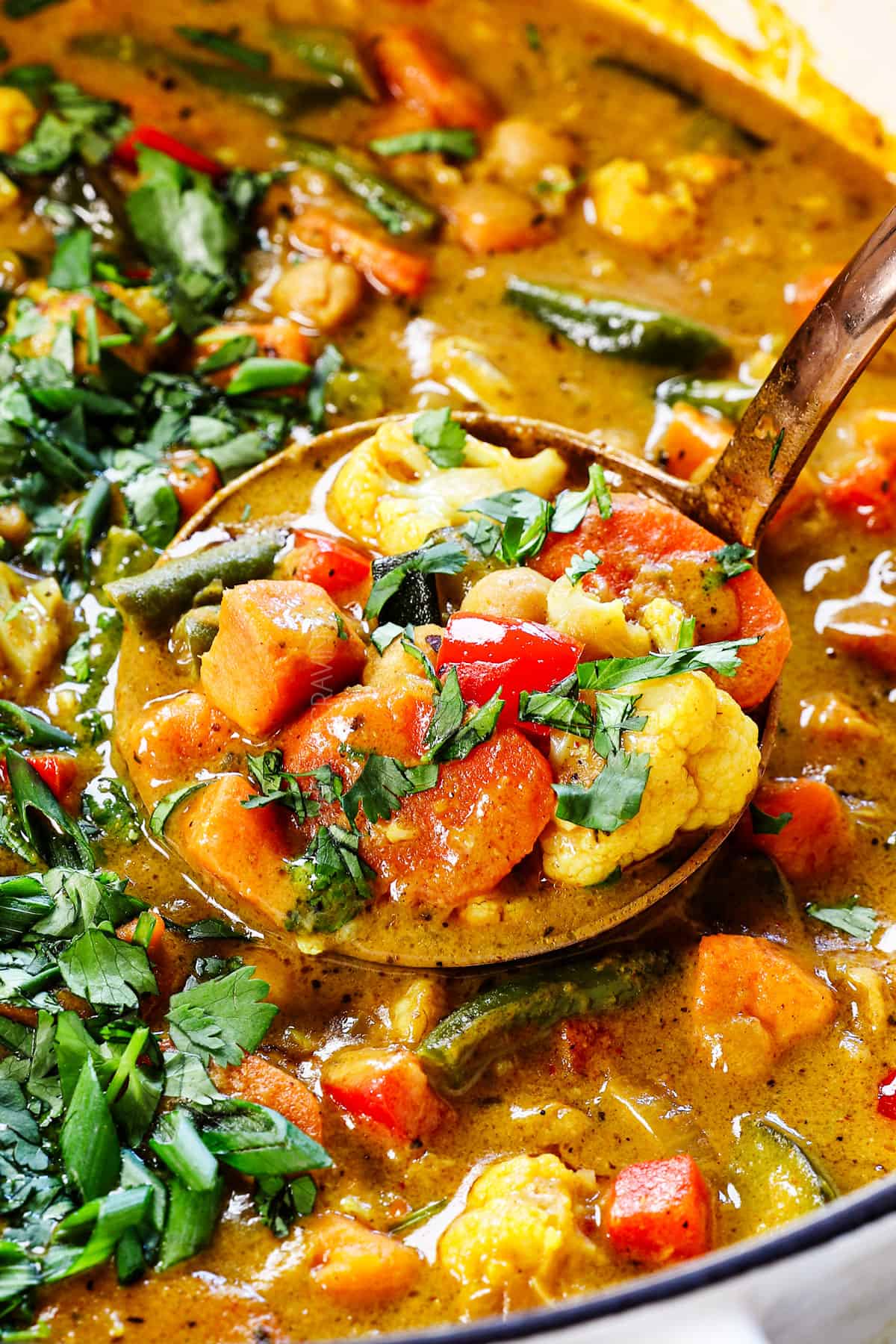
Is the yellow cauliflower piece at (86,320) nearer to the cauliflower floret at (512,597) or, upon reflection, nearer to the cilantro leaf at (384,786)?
the cauliflower floret at (512,597)

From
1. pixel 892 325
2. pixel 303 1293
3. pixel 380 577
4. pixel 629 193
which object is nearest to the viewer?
pixel 303 1293

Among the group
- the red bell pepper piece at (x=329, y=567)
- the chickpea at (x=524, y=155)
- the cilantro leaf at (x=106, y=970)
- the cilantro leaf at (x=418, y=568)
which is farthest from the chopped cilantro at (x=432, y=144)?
the cilantro leaf at (x=106, y=970)

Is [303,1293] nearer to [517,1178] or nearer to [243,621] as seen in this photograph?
[517,1178]

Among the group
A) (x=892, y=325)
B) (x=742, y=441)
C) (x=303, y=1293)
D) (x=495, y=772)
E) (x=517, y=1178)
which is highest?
(x=892, y=325)

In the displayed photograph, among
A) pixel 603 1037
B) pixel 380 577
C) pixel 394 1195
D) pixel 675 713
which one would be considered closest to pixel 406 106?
pixel 380 577

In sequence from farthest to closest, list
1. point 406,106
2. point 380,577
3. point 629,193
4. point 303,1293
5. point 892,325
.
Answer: point 406,106, point 629,193, point 380,577, point 892,325, point 303,1293

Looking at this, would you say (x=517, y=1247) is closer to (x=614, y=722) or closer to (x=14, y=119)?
(x=614, y=722)

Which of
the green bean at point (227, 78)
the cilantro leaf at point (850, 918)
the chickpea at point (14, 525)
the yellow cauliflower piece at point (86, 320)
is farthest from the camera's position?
the green bean at point (227, 78)

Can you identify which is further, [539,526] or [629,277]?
[629,277]
